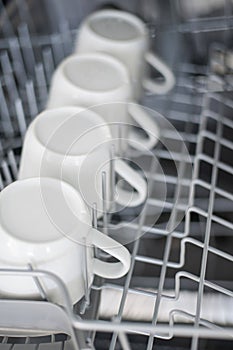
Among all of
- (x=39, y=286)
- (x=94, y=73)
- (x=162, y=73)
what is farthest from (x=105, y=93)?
(x=39, y=286)

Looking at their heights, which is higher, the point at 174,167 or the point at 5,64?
the point at 5,64

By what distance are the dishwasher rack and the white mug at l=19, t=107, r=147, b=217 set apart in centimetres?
3

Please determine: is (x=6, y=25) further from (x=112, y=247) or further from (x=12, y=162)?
(x=112, y=247)

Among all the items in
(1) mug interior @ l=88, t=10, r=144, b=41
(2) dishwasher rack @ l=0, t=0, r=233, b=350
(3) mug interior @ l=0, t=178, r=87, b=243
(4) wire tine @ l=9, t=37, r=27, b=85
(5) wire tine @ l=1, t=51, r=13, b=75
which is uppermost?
(1) mug interior @ l=88, t=10, r=144, b=41

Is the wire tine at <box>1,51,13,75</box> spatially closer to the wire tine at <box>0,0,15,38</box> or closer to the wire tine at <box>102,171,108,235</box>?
the wire tine at <box>0,0,15,38</box>

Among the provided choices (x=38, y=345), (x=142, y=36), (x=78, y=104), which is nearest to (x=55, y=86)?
(x=78, y=104)

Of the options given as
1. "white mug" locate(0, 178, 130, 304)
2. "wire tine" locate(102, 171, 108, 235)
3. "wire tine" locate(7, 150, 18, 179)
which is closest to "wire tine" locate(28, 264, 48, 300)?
"white mug" locate(0, 178, 130, 304)

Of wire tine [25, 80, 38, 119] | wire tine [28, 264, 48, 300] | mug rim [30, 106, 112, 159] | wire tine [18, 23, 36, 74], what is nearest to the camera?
wire tine [28, 264, 48, 300]

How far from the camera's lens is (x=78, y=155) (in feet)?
1.80

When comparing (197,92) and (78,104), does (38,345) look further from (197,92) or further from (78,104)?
(197,92)

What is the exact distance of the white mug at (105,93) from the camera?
633mm

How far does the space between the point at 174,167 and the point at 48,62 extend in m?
0.22

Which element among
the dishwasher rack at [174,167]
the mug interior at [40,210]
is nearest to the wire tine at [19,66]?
the dishwasher rack at [174,167]

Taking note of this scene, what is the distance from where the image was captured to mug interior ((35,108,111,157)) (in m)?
0.56
